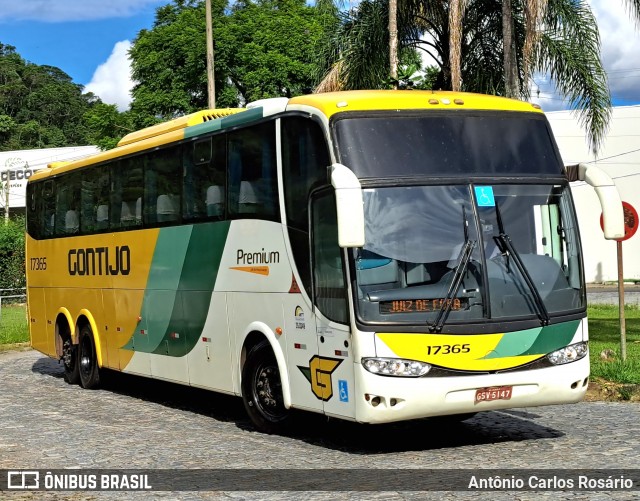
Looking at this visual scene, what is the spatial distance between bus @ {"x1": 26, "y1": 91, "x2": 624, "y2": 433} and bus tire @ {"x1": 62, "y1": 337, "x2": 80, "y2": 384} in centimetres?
535

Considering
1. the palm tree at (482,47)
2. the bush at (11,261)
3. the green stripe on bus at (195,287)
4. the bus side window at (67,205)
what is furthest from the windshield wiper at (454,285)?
the bush at (11,261)

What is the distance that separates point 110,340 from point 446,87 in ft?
37.9

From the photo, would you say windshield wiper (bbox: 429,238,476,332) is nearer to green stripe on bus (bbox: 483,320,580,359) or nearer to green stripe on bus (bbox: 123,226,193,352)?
green stripe on bus (bbox: 483,320,580,359)

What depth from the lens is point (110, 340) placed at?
54.3ft

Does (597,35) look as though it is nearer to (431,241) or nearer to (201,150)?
(201,150)

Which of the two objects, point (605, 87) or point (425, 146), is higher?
point (605, 87)

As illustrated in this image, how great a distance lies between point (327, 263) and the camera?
10.6 meters

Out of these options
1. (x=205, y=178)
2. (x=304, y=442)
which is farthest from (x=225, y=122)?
(x=304, y=442)

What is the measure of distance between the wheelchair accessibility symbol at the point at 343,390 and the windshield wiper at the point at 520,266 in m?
Answer: 1.84

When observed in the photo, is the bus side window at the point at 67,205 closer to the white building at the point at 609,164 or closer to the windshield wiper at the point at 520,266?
the windshield wiper at the point at 520,266

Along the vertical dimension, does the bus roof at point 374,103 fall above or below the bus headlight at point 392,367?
above

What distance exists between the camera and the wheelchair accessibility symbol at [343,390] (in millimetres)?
10227

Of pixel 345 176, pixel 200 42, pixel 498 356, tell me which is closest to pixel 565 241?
pixel 498 356

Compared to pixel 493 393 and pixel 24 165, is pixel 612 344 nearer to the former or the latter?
pixel 493 393
